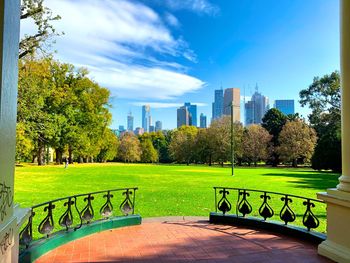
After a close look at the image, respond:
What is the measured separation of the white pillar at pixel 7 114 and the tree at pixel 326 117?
38.6 meters

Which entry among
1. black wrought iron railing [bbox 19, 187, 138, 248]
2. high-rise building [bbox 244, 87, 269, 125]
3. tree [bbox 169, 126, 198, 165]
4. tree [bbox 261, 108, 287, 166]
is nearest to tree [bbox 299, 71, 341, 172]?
tree [bbox 261, 108, 287, 166]

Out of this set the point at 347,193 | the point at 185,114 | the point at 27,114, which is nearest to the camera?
the point at 347,193

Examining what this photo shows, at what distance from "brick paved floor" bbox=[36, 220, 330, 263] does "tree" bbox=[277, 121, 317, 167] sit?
44.5 meters

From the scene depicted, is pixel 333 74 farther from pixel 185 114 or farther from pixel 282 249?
pixel 185 114

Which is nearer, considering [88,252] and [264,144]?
[88,252]

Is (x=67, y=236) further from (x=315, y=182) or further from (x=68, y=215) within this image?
(x=315, y=182)

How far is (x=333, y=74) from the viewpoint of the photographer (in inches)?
1554

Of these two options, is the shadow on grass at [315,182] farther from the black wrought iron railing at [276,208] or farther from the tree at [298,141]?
the tree at [298,141]

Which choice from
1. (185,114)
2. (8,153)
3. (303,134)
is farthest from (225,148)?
(185,114)

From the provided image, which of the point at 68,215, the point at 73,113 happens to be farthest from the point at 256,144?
the point at 68,215

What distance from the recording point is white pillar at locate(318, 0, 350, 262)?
14.1 ft

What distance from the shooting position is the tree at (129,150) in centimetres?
6712

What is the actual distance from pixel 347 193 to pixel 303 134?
46.5m

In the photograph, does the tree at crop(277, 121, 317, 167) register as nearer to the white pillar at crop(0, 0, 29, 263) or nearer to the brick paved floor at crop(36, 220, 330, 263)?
the brick paved floor at crop(36, 220, 330, 263)
